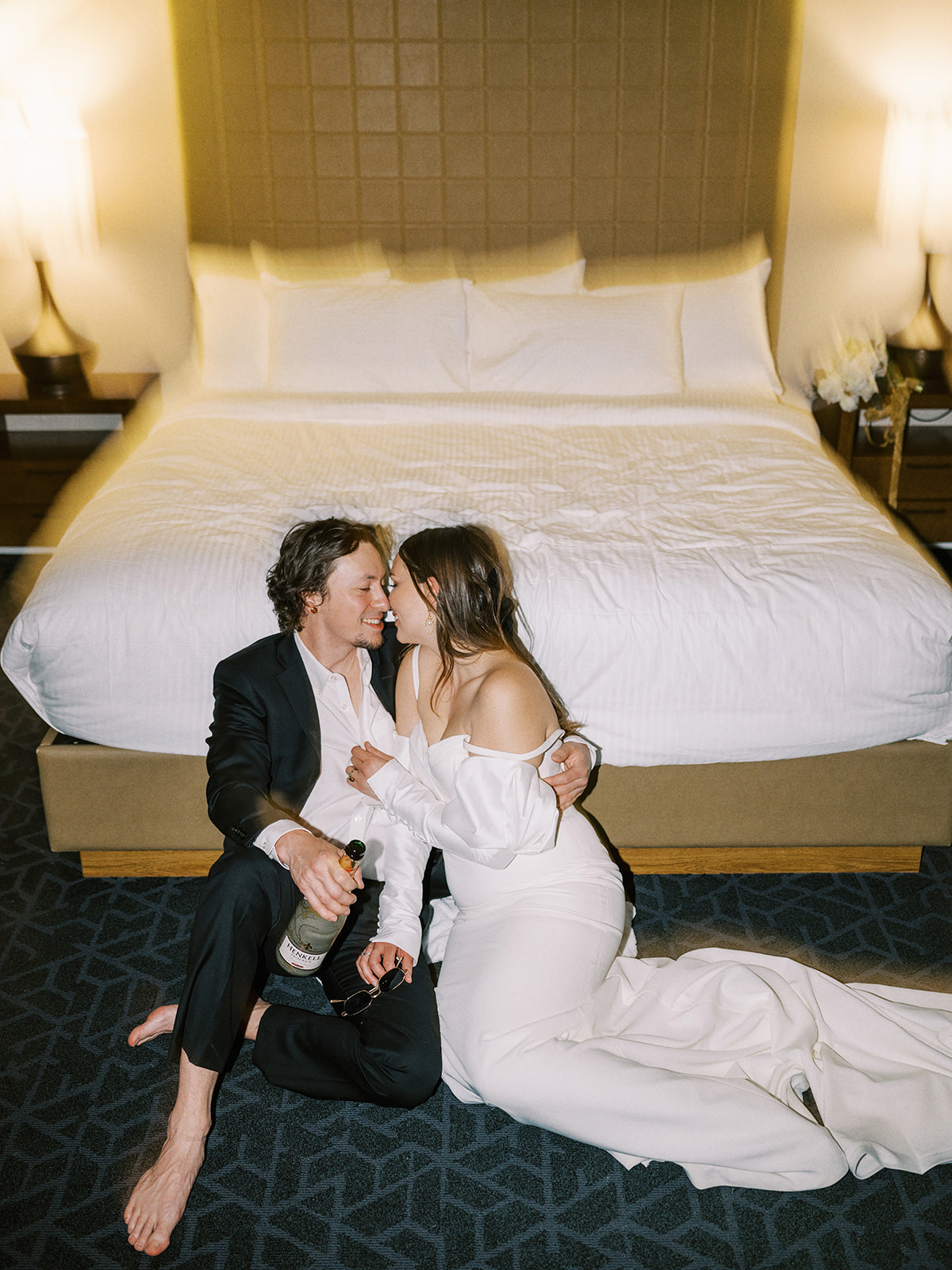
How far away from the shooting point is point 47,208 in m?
4.07

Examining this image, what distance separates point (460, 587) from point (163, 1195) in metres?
1.07

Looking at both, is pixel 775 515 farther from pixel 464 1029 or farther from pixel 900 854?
pixel 464 1029

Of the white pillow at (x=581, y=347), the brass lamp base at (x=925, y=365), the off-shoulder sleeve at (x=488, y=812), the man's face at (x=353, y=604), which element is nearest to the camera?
the off-shoulder sleeve at (x=488, y=812)

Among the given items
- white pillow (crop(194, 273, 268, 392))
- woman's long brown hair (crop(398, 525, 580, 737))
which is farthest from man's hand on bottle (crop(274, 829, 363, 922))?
white pillow (crop(194, 273, 268, 392))

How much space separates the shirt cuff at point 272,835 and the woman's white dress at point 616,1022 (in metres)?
0.17

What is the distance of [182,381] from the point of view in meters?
3.94

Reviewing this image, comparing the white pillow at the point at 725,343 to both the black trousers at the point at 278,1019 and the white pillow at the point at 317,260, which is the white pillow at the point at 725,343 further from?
the black trousers at the point at 278,1019

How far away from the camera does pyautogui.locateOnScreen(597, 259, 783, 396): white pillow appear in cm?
369

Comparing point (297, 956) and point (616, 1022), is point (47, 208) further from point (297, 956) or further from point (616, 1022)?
point (616, 1022)

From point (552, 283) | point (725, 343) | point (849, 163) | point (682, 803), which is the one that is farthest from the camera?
point (849, 163)

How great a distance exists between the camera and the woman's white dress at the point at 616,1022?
160 cm

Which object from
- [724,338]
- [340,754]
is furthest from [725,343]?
[340,754]

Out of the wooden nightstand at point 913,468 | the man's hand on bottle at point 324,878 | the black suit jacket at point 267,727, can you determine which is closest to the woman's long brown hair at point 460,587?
the black suit jacket at point 267,727

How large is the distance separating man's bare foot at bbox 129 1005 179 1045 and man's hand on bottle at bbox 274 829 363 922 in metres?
0.50
